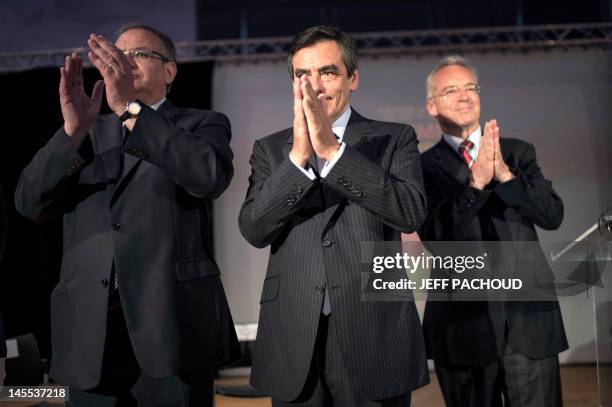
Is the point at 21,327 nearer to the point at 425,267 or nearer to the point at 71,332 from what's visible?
the point at 71,332

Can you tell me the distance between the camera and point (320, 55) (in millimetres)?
2137

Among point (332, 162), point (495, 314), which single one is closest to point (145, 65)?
point (332, 162)

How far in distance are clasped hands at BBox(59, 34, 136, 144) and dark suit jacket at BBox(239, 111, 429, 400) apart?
522 millimetres

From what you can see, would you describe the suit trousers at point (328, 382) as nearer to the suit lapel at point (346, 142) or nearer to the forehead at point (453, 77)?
the suit lapel at point (346, 142)

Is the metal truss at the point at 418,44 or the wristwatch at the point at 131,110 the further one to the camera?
the metal truss at the point at 418,44

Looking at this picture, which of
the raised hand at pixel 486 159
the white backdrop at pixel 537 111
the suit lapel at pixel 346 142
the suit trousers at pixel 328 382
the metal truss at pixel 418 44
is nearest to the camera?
the suit trousers at pixel 328 382

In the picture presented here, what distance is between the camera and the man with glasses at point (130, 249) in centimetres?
199

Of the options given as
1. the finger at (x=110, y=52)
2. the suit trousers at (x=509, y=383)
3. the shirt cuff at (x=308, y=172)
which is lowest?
the suit trousers at (x=509, y=383)

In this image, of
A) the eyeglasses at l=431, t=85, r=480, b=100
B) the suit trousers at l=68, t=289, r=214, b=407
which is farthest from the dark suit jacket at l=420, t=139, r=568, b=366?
the suit trousers at l=68, t=289, r=214, b=407

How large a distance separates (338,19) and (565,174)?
2.79 metres

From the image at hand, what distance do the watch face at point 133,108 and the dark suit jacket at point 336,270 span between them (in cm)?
44

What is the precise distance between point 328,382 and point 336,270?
32 cm

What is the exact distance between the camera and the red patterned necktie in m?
2.83

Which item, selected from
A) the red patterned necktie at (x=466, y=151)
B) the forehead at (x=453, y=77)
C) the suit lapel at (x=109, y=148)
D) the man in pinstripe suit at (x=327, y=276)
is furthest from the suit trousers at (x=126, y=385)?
the forehead at (x=453, y=77)
